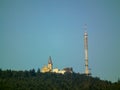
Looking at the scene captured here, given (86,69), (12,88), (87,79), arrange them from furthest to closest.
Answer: (87,79) < (86,69) < (12,88)

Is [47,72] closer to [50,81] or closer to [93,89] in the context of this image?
[50,81]

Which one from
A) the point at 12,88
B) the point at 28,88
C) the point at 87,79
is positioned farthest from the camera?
the point at 87,79

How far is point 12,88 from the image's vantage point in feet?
369

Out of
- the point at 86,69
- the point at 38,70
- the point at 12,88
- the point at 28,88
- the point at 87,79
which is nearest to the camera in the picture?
the point at 12,88

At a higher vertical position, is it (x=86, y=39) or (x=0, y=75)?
(x=86, y=39)

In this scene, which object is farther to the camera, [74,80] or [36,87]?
[74,80]

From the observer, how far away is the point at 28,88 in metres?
125

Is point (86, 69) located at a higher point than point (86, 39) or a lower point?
lower

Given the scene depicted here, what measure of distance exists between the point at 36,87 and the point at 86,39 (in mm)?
39396

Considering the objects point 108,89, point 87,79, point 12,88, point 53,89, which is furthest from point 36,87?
point 87,79

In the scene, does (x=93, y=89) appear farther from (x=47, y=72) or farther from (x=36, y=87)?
(x=47, y=72)

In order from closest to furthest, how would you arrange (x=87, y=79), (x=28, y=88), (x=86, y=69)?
(x=28, y=88), (x=86, y=69), (x=87, y=79)

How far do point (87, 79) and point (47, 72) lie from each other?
22183 millimetres

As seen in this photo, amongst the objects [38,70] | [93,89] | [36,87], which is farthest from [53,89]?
[38,70]
